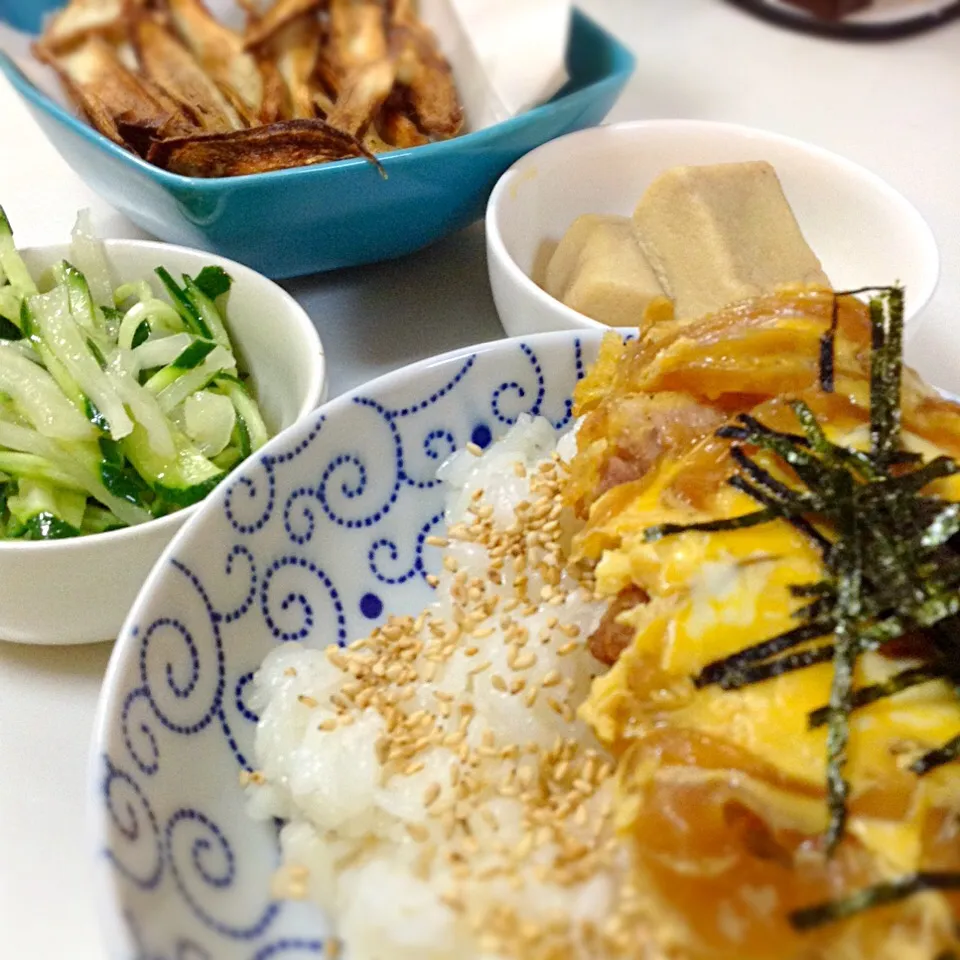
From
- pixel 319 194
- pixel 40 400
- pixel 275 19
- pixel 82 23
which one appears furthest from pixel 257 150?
pixel 82 23

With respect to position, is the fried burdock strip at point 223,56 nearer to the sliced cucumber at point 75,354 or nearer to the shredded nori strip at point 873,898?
the sliced cucumber at point 75,354

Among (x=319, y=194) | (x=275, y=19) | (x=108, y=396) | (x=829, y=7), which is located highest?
(x=275, y=19)

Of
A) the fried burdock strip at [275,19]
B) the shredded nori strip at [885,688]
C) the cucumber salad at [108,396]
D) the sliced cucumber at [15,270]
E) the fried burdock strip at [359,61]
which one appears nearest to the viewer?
the shredded nori strip at [885,688]

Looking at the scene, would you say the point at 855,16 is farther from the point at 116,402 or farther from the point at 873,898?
the point at 873,898

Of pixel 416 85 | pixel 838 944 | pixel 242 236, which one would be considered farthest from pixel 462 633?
pixel 416 85

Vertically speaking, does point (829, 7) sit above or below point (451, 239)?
above

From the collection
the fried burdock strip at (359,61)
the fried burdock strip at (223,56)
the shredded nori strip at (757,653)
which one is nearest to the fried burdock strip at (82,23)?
the fried burdock strip at (223,56)

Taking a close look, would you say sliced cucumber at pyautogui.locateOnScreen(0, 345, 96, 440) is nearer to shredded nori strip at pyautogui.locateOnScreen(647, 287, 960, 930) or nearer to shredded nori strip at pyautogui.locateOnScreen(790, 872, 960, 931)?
shredded nori strip at pyautogui.locateOnScreen(647, 287, 960, 930)
